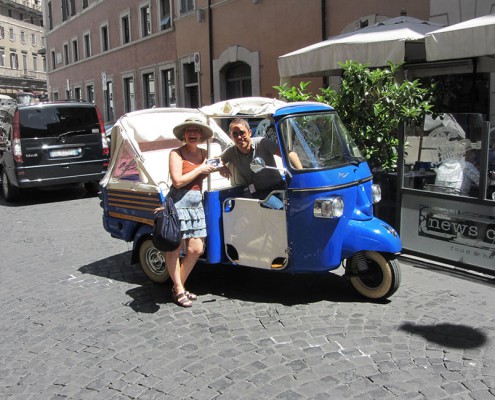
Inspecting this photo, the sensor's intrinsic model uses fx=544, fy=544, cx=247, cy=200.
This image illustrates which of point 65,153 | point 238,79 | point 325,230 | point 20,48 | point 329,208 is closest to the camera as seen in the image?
point 329,208

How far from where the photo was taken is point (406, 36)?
23.8 feet

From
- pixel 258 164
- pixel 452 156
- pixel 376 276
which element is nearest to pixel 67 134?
pixel 258 164

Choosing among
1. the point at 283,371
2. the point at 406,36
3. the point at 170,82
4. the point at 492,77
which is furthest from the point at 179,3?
the point at 283,371

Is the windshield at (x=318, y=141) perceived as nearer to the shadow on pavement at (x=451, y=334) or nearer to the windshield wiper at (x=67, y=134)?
the shadow on pavement at (x=451, y=334)

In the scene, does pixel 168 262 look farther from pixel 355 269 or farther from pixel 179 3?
pixel 179 3

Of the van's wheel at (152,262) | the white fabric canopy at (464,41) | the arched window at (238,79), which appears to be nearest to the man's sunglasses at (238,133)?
the van's wheel at (152,262)

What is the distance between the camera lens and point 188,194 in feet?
15.4

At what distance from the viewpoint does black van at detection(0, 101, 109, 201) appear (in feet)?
35.2

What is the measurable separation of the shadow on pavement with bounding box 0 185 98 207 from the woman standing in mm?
7480

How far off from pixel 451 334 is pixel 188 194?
2.38m

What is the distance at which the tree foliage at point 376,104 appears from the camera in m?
6.25

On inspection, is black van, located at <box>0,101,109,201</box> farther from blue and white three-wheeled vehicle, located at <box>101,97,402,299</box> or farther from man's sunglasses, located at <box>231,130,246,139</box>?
man's sunglasses, located at <box>231,130,246,139</box>

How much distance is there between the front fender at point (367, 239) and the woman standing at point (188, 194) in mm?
1259

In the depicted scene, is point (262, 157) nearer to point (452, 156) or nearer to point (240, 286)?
point (240, 286)
